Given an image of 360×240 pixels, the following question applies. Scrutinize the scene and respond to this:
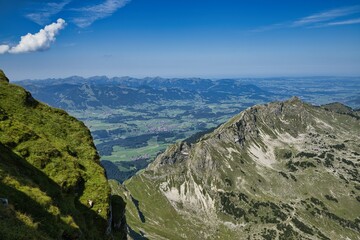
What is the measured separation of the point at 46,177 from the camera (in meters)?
47.2

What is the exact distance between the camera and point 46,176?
4788 centimetres

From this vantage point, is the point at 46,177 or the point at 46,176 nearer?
the point at 46,177

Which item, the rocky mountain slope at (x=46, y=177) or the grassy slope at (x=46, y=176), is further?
the grassy slope at (x=46, y=176)

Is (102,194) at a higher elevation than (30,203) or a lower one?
lower

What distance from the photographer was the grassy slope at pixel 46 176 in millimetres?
31250

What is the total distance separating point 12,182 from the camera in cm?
3559

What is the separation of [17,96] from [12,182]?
3836cm

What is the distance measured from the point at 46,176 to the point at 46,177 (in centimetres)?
68

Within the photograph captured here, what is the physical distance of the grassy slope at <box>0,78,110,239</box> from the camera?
1230 inches

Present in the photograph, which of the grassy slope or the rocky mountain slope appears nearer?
the rocky mountain slope

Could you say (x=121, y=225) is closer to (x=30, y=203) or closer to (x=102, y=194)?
(x=102, y=194)

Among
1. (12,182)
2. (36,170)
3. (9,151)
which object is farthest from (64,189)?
(12,182)

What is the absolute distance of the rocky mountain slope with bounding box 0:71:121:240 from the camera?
30984 millimetres

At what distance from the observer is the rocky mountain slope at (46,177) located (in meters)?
31.0
